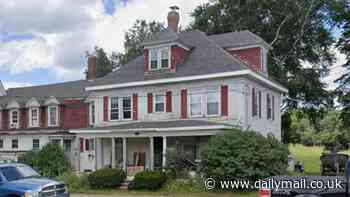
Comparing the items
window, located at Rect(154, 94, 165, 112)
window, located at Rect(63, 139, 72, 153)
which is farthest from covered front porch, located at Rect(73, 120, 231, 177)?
window, located at Rect(63, 139, 72, 153)

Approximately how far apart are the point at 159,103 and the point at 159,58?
3.04 metres

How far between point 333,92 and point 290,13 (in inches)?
323

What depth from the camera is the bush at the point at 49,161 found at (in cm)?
3366

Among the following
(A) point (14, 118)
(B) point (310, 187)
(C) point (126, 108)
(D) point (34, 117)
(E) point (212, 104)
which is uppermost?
(E) point (212, 104)

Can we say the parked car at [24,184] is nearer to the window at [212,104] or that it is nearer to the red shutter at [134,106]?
the window at [212,104]

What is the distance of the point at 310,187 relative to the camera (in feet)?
36.0

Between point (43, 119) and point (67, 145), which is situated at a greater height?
point (43, 119)

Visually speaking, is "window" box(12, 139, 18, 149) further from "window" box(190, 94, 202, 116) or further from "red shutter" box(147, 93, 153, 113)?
"window" box(190, 94, 202, 116)

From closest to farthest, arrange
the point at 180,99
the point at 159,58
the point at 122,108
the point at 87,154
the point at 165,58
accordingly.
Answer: the point at 180,99 < the point at 165,58 < the point at 159,58 < the point at 122,108 < the point at 87,154

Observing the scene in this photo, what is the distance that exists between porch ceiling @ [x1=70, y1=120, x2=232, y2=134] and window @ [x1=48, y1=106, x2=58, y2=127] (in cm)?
1122

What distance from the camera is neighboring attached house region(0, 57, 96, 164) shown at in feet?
131

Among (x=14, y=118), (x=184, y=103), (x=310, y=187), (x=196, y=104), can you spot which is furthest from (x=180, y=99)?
(x=14, y=118)

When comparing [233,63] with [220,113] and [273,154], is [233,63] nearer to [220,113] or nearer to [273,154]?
[220,113]

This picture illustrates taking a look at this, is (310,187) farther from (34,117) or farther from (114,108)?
(34,117)
